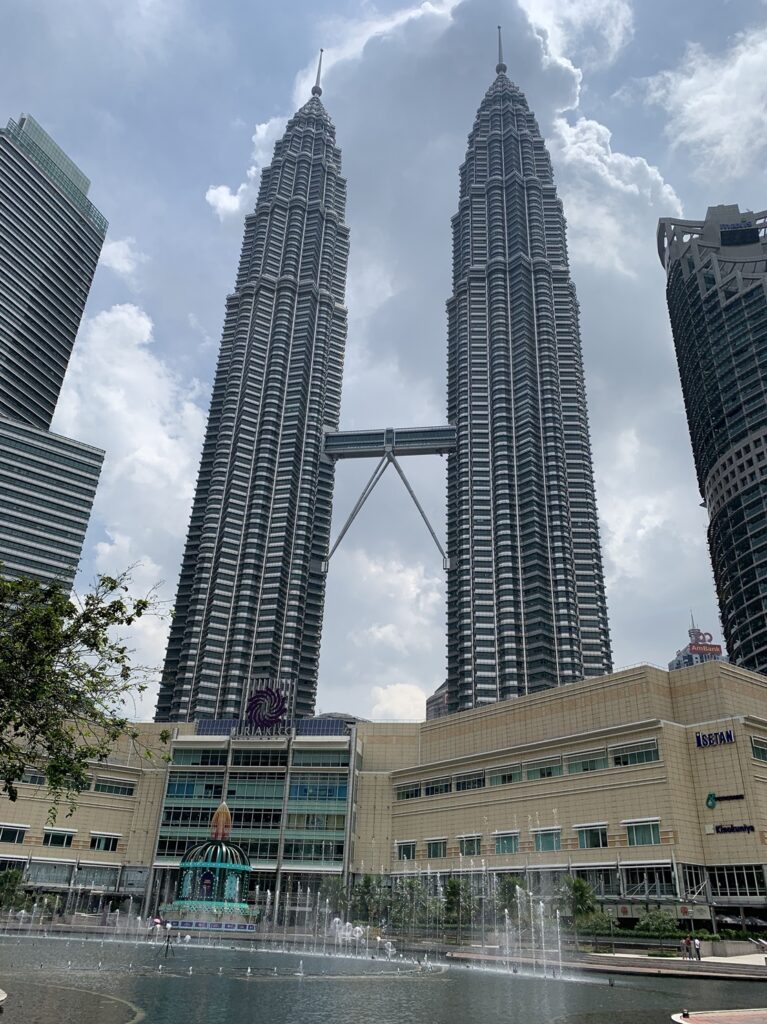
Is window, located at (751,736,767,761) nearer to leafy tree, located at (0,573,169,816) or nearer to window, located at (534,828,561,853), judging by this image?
window, located at (534,828,561,853)

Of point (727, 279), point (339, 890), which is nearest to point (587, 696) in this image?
point (339, 890)

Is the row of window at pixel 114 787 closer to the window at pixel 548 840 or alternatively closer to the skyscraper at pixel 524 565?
the window at pixel 548 840

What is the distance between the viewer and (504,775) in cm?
9300

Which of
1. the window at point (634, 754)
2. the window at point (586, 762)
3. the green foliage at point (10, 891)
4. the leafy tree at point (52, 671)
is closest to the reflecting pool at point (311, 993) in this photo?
the leafy tree at point (52, 671)

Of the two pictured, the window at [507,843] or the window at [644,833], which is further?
the window at [507,843]

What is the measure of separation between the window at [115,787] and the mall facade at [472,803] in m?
0.20

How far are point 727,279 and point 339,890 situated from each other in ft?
515

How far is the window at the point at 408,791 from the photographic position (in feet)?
350

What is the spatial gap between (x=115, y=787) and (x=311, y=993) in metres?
91.9

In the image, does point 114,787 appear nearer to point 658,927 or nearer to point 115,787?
point 115,787

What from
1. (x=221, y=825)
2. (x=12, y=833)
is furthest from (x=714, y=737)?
(x=12, y=833)

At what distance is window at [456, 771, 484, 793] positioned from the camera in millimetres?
96062

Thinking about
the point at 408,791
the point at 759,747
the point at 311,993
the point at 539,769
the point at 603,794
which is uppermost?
the point at 759,747

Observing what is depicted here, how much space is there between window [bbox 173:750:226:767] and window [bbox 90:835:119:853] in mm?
13612
